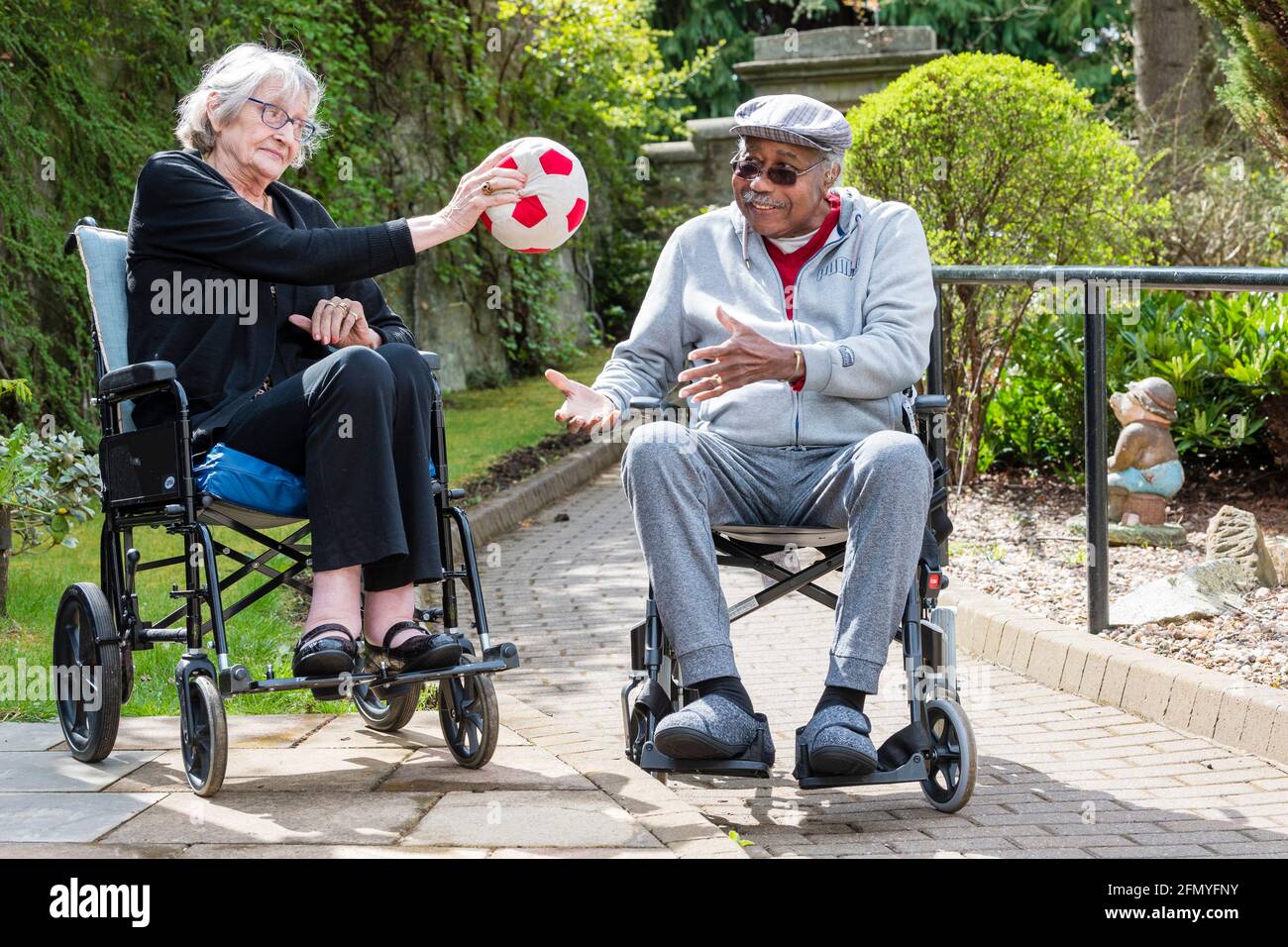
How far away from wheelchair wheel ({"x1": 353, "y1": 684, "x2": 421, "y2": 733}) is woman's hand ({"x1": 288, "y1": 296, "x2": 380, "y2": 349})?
856mm

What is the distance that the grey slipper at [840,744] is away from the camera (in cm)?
317

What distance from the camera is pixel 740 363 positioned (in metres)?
3.48

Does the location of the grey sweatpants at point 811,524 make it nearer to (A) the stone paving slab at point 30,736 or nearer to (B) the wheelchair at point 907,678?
(B) the wheelchair at point 907,678

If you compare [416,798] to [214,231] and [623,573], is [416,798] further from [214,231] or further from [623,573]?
[623,573]

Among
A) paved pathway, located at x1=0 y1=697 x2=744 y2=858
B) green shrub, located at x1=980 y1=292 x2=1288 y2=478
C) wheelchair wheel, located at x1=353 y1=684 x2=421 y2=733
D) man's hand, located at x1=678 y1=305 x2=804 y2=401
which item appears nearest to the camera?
paved pathway, located at x1=0 y1=697 x2=744 y2=858

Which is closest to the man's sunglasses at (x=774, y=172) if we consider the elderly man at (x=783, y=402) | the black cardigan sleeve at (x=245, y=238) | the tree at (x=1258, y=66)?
the elderly man at (x=783, y=402)

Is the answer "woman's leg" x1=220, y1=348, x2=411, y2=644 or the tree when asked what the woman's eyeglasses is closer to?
"woman's leg" x1=220, y1=348, x2=411, y2=644

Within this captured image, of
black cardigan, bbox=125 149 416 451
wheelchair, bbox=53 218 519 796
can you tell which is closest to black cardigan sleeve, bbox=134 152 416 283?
black cardigan, bbox=125 149 416 451

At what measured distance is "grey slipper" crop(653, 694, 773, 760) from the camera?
126 inches

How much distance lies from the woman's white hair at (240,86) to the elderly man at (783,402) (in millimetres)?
990

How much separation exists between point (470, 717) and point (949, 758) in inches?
43.0

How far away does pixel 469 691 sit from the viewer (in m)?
3.52

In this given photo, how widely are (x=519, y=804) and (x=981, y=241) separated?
5.11 m

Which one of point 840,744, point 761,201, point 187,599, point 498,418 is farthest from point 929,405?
point 498,418
